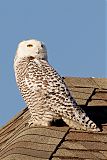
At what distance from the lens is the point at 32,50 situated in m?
11.2

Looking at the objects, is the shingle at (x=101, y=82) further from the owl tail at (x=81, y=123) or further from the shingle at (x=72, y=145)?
the shingle at (x=72, y=145)

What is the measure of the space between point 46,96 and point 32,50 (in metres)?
0.68

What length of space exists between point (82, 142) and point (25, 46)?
1.41 meters

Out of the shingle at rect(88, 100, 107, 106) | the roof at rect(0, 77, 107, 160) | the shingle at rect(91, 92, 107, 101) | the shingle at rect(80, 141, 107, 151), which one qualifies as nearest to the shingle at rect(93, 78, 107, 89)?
the shingle at rect(91, 92, 107, 101)

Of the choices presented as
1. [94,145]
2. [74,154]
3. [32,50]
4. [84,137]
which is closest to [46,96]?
[84,137]

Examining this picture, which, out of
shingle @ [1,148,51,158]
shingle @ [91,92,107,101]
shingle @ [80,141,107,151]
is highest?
shingle @ [1,148,51,158]

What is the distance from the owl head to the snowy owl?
59mm

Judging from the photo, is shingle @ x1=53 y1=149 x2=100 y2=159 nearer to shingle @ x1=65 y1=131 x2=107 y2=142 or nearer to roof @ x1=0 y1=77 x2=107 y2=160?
roof @ x1=0 y1=77 x2=107 y2=160

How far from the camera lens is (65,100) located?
10727mm

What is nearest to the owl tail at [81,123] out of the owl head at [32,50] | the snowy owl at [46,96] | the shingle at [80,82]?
the snowy owl at [46,96]

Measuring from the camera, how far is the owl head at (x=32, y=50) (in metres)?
11.2

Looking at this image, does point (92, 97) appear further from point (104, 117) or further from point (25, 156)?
point (25, 156)

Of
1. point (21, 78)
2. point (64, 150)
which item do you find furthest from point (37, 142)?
point (21, 78)

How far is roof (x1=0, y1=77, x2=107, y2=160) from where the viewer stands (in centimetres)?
984
